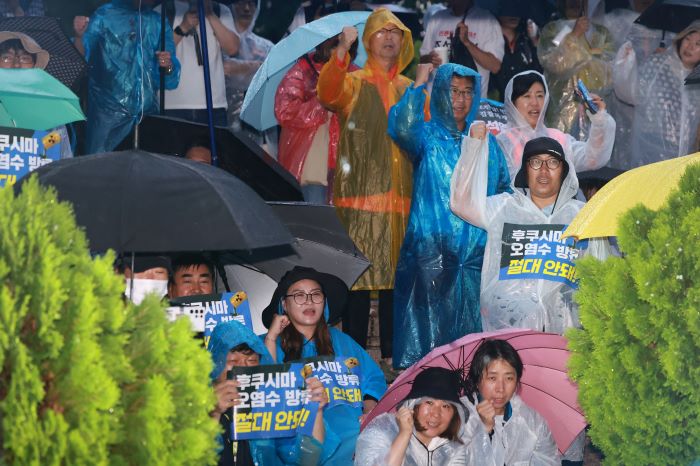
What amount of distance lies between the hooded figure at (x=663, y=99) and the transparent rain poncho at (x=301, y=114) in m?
2.94

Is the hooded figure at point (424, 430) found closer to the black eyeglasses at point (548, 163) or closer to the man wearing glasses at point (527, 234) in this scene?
the man wearing glasses at point (527, 234)

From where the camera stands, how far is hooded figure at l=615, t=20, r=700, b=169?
515 inches

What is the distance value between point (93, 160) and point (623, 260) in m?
2.38

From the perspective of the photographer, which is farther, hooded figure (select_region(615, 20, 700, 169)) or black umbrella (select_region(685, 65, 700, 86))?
hooded figure (select_region(615, 20, 700, 169))

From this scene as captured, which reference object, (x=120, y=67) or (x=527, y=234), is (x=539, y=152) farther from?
(x=120, y=67)

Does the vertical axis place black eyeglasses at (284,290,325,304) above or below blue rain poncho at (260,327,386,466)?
above

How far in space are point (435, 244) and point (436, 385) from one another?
229 centimetres

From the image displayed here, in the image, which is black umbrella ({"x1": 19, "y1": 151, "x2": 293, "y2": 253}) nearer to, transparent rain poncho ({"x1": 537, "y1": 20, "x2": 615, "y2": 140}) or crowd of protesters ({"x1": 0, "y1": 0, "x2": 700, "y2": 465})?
crowd of protesters ({"x1": 0, "y1": 0, "x2": 700, "y2": 465})

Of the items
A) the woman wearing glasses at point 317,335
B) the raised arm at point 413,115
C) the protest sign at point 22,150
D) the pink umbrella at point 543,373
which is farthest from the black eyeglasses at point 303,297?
the raised arm at point 413,115

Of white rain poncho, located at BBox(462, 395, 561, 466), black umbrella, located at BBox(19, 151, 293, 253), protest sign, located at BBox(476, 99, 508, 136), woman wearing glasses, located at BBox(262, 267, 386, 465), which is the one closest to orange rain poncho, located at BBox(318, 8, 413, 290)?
protest sign, located at BBox(476, 99, 508, 136)

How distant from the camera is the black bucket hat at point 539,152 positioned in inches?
382

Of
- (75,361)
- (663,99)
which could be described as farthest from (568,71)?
(75,361)

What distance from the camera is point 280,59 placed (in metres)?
11.2

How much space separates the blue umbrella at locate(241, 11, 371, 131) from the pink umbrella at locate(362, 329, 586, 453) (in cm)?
320
